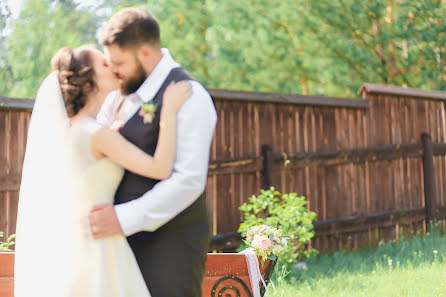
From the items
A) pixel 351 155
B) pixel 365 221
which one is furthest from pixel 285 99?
pixel 365 221

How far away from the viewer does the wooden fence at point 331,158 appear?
6.62m

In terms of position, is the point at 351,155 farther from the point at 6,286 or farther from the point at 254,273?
the point at 6,286

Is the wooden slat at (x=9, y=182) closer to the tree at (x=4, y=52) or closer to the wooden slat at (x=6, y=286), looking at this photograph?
the wooden slat at (x=6, y=286)

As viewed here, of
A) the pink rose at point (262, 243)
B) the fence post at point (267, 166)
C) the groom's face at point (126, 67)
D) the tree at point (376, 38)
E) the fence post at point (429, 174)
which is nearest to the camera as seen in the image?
the groom's face at point (126, 67)

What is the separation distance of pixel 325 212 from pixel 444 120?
9.85 feet

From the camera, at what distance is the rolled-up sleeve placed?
2.27m

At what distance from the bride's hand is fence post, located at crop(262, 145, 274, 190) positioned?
186 inches

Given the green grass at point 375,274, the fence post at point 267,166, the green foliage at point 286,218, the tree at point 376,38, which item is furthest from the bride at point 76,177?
the tree at point 376,38

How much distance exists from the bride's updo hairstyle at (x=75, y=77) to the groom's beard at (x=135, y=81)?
126 millimetres

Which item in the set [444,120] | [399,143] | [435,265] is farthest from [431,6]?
[435,265]

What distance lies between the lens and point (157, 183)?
233cm

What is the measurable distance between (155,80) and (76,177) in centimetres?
48

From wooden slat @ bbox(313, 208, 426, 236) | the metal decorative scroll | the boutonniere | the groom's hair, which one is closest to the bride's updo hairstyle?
the groom's hair

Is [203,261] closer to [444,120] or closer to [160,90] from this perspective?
[160,90]
